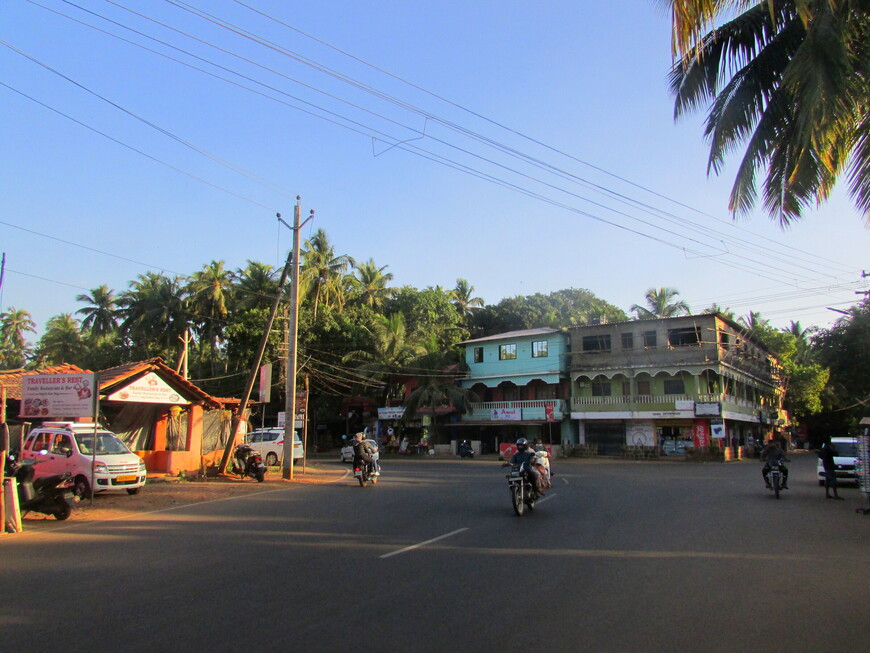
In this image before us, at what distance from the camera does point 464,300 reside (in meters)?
66.5

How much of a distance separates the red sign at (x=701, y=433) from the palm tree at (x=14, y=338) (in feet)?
231

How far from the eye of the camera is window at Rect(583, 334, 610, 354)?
148 ft

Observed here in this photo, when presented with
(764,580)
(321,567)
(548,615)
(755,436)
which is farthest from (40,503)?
(755,436)

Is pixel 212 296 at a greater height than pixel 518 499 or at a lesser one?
greater

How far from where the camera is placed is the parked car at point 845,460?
18.8 meters

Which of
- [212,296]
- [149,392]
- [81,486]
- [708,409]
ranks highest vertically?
[212,296]

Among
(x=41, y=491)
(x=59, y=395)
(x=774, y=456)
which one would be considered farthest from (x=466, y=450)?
(x=41, y=491)

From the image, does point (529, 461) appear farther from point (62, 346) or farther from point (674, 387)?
point (62, 346)

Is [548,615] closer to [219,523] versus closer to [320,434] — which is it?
[219,523]

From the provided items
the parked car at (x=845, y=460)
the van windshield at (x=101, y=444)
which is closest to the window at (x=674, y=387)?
the parked car at (x=845, y=460)

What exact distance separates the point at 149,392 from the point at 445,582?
18.0 metres

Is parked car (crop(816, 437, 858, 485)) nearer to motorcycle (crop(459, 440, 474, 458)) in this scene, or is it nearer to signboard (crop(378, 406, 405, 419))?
motorcycle (crop(459, 440, 474, 458))

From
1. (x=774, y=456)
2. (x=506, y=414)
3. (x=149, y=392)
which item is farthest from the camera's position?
(x=506, y=414)

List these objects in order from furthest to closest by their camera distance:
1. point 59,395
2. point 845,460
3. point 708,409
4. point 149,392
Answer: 1. point 708,409
2. point 149,392
3. point 845,460
4. point 59,395
